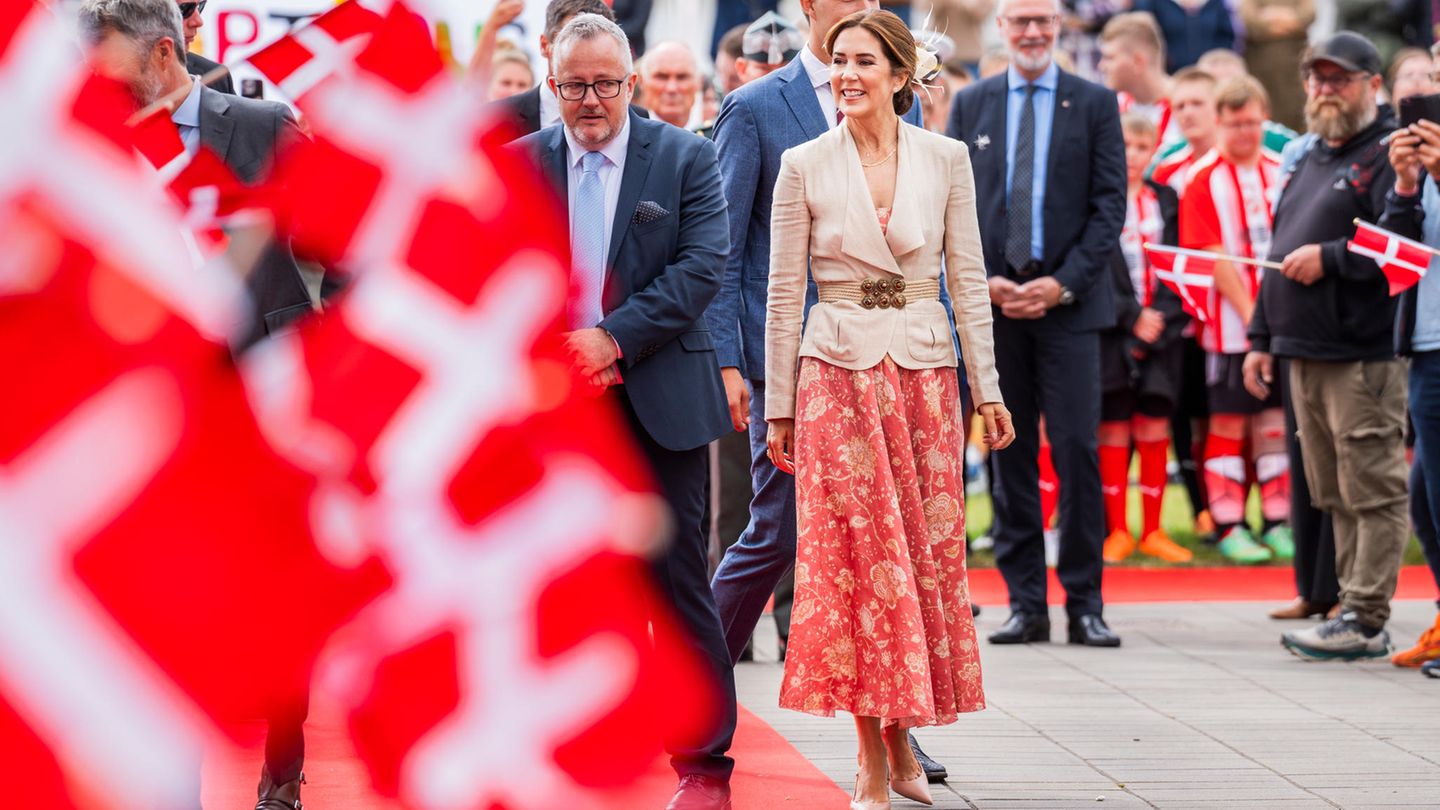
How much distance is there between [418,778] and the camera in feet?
6.94

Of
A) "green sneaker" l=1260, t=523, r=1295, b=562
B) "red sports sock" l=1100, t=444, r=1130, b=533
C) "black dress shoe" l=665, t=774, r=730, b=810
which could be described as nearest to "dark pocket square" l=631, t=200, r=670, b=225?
"black dress shoe" l=665, t=774, r=730, b=810

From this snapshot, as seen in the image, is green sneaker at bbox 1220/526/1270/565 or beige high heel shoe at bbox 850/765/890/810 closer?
beige high heel shoe at bbox 850/765/890/810

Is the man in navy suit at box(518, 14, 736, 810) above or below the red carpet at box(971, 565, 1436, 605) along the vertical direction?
above

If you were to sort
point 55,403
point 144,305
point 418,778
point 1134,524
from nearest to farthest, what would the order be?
point 55,403, point 144,305, point 418,778, point 1134,524

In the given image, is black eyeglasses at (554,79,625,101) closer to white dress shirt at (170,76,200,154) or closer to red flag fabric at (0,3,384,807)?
white dress shirt at (170,76,200,154)

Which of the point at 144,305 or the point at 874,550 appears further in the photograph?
the point at 874,550

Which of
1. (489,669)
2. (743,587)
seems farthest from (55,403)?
(743,587)

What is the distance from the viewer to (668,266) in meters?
4.75

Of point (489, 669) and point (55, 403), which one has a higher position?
point (55, 403)

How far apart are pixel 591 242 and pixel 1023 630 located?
3.56 m

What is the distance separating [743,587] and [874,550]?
2.18 ft

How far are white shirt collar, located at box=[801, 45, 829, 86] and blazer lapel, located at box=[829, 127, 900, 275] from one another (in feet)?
2.36

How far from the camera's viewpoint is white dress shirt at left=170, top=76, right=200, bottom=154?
450cm

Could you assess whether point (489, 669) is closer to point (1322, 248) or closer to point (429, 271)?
point (429, 271)
